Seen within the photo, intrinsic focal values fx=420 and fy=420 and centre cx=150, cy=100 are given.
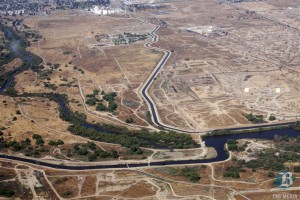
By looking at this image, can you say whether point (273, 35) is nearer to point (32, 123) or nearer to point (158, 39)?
point (158, 39)

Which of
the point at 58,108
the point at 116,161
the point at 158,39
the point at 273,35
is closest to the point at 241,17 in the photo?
the point at 273,35

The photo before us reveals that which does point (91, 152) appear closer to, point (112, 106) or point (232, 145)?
point (112, 106)

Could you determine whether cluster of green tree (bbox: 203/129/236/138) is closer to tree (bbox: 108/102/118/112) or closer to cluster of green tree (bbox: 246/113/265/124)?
cluster of green tree (bbox: 246/113/265/124)

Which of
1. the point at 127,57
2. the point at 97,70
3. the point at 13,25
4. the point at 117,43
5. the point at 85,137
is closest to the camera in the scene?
the point at 85,137

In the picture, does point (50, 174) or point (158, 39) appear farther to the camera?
point (158, 39)

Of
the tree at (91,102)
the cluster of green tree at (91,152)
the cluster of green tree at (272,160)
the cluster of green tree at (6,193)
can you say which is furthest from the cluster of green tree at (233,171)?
the tree at (91,102)

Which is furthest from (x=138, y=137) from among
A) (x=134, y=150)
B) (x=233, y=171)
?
(x=233, y=171)
